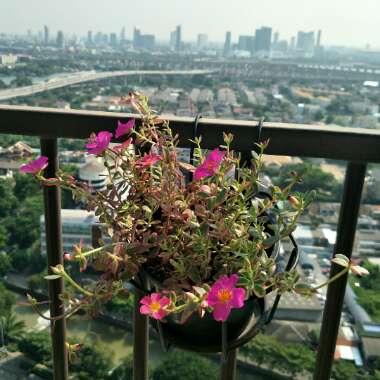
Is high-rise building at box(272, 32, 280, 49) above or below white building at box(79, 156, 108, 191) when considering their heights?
above

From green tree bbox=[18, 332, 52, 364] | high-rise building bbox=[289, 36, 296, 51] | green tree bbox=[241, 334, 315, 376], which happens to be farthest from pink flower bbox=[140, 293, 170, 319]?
high-rise building bbox=[289, 36, 296, 51]

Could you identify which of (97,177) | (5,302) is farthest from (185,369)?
(97,177)

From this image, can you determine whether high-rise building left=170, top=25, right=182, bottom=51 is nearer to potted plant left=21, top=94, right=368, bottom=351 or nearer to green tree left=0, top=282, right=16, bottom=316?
green tree left=0, top=282, right=16, bottom=316

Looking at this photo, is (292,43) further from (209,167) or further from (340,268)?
(209,167)

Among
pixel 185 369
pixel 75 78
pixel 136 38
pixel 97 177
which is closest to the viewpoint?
pixel 97 177

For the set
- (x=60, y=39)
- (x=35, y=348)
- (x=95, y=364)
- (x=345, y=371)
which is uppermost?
(x=60, y=39)

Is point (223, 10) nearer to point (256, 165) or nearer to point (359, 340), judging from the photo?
point (359, 340)

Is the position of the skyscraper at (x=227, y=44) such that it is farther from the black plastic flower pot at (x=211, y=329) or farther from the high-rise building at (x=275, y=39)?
the black plastic flower pot at (x=211, y=329)
